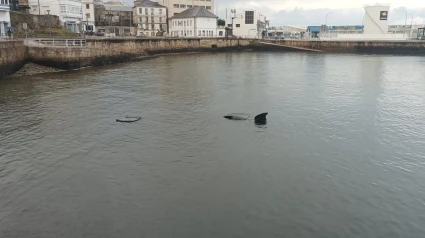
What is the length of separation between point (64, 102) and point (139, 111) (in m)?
8.32

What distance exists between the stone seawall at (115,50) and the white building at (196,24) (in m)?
7.25

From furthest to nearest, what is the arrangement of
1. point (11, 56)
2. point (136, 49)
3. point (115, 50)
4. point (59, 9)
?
point (59, 9) < point (136, 49) < point (115, 50) < point (11, 56)

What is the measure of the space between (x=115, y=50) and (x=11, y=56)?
26175 mm

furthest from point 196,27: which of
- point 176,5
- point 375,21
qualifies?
point 375,21

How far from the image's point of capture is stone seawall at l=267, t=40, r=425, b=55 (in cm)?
10931

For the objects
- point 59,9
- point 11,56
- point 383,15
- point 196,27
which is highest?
point 383,15

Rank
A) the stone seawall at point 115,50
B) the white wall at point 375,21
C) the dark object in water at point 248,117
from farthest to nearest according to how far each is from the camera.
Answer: the white wall at point 375,21 < the stone seawall at point 115,50 < the dark object in water at point 248,117

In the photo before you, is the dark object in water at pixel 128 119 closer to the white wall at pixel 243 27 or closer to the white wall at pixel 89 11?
the white wall at pixel 89 11

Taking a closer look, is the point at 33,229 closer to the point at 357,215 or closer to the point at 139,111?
the point at 357,215

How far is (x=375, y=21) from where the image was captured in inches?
4702

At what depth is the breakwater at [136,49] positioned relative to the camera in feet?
169

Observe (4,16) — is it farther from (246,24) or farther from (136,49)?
(246,24)

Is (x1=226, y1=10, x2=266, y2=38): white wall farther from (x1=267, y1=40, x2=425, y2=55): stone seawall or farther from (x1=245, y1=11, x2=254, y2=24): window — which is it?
(x1=267, y1=40, x2=425, y2=55): stone seawall

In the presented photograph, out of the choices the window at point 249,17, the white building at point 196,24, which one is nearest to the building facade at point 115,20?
the white building at point 196,24
